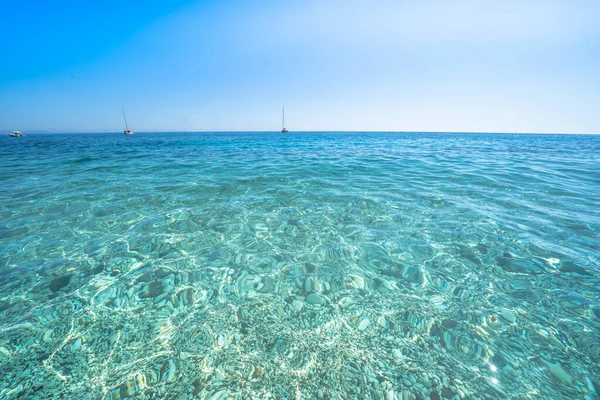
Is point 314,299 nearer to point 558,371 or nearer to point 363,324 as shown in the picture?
point 363,324

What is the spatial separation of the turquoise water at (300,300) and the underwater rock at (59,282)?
0.03 m

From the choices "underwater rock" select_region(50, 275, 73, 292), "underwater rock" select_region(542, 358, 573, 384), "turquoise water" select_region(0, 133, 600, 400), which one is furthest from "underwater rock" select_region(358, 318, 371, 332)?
"underwater rock" select_region(50, 275, 73, 292)

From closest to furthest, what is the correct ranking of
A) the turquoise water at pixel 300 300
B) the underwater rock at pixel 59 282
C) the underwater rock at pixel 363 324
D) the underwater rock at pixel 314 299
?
the turquoise water at pixel 300 300 < the underwater rock at pixel 363 324 < the underwater rock at pixel 314 299 < the underwater rock at pixel 59 282

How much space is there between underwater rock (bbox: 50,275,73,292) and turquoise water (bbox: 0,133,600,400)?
3 centimetres

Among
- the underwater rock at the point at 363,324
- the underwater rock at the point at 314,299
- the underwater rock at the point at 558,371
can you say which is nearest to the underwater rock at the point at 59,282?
the underwater rock at the point at 314,299

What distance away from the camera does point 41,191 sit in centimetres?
836

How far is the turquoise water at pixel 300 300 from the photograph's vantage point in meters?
2.39

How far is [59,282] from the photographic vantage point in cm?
376

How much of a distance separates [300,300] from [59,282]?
4.39m

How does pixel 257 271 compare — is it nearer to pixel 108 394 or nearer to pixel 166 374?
pixel 166 374

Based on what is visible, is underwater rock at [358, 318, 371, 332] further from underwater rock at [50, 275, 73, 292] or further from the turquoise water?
underwater rock at [50, 275, 73, 292]

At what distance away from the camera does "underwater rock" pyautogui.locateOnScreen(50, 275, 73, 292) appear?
3.63 meters

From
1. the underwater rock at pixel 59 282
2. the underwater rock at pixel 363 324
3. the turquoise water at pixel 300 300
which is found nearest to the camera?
the turquoise water at pixel 300 300

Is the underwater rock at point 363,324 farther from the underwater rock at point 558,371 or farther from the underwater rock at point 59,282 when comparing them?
the underwater rock at point 59,282
